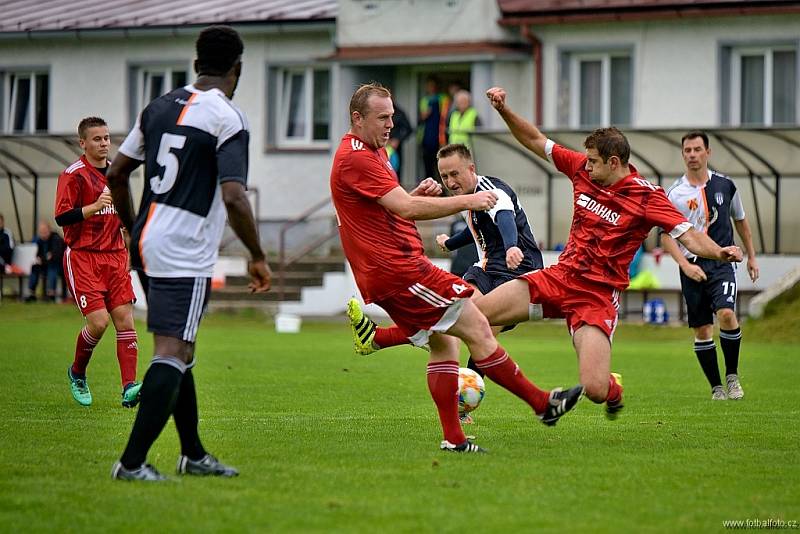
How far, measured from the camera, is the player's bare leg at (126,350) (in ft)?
36.5

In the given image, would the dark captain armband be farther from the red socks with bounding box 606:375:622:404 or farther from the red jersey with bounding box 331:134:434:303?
the red socks with bounding box 606:375:622:404

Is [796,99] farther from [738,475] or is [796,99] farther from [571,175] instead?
[738,475]

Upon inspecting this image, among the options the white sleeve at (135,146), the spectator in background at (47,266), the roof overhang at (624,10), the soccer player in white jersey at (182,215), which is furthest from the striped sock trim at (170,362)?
the spectator in background at (47,266)

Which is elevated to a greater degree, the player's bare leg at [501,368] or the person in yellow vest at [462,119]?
the person in yellow vest at [462,119]

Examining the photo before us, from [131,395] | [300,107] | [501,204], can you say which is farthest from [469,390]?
[300,107]

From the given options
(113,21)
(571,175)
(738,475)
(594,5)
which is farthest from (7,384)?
(113,21)

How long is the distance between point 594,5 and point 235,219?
2172 cm

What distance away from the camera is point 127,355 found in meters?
11.5

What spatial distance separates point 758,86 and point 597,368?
1991 cm

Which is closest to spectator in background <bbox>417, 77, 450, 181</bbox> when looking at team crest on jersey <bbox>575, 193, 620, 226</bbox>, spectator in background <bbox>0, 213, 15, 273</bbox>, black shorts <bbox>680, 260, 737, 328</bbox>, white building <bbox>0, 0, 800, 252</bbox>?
white building <bbox>0, 0, 800, 252</bbox>

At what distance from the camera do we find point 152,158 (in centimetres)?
744

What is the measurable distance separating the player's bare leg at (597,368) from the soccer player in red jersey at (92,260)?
3.93m

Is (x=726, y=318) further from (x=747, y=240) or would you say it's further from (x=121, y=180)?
(x=121, y=180)

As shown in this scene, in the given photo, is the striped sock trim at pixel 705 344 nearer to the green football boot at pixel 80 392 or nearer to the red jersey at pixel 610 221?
the red jersey at pixel 610 221
